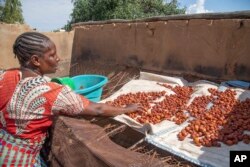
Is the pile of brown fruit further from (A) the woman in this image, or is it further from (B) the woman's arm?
(A) the woman

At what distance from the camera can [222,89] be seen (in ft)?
12.5

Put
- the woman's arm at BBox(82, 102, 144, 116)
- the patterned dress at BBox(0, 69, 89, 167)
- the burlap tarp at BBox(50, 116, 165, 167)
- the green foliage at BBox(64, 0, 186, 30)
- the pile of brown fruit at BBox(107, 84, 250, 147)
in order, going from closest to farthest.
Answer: the patterned dress at BBox(0, 69, 89, 167) < the burlap tarp at BBox(50, 116, 165, 167) < the woman's arm at BBox(82, 102, 144, 116) < the pile of brown fruit at BBox(107, 84, 250, 147) < the green foliage at BBox(64, 0, 186, 30)

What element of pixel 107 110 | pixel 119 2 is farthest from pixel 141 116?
pixel 119 2

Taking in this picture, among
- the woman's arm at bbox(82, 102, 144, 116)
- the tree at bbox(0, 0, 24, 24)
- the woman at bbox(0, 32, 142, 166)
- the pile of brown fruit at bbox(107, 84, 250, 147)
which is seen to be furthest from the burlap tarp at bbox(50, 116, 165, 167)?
the tree at bbox(0, 0, 24, 24)

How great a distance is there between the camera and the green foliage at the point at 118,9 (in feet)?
42.2

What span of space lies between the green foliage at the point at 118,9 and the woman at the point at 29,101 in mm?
10872

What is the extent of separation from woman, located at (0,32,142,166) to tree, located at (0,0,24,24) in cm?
1848

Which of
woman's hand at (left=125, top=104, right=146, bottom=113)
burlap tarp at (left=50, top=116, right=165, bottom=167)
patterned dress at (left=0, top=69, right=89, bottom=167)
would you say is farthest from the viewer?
woman's hand at (left=125, top=104, right=146, bottom=113)

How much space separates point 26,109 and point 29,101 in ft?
0.21

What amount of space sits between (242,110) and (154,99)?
1216mm

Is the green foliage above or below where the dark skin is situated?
above

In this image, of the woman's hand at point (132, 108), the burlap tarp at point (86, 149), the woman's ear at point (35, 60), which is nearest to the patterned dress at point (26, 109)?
Result: the woman's ear at point (35, 60)

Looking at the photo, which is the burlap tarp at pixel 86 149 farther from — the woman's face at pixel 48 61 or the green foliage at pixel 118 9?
the green foliage at pixel 118 9

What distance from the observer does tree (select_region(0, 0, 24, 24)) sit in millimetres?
18891
